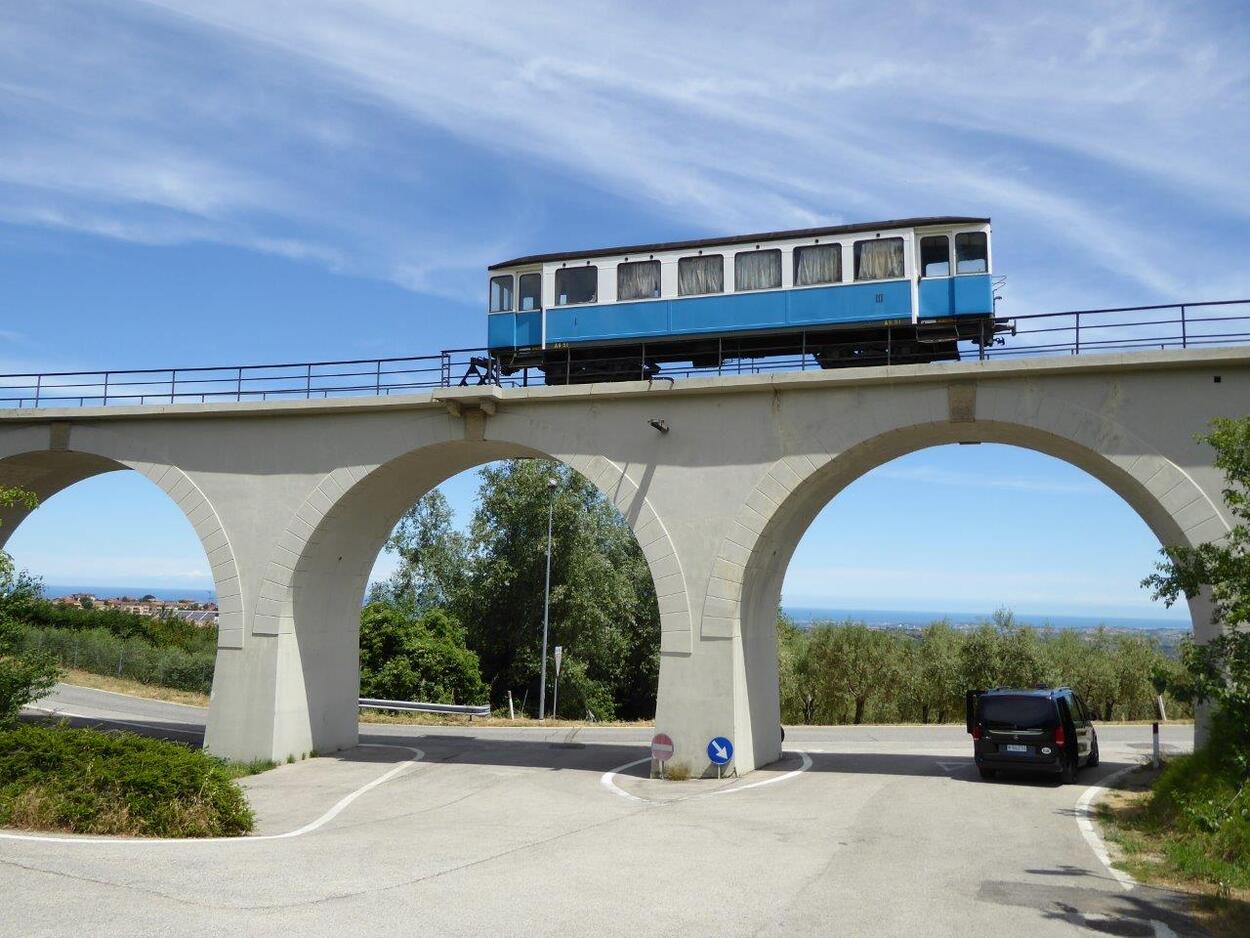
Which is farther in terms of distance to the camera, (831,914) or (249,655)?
(249,655)

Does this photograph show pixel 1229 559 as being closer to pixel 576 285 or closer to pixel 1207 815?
pixel 1207 815

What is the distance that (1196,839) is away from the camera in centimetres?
1173

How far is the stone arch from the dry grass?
14428 millimetres

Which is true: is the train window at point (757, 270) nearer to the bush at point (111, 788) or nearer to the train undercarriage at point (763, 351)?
the train undercarriage at point (763, 351)

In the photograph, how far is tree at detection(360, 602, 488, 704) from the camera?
35562 mm

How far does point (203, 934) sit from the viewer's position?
7.79 meters

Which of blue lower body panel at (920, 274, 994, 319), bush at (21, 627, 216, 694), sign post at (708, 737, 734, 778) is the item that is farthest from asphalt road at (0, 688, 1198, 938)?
bush at (21, 627, 216, 694)

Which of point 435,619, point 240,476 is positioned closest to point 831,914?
point 240,476

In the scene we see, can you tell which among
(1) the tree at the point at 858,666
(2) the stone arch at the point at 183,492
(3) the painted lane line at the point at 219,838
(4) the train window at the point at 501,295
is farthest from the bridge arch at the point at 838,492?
(1) the tree at the point at 858,666

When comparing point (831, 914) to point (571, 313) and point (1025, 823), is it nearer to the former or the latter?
point (1025, 823)

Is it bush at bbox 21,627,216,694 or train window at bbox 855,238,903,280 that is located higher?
train window at bbox 855,238,903,280

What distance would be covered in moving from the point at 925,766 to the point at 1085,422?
7.78 meters

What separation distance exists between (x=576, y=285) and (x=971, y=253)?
8270 mm

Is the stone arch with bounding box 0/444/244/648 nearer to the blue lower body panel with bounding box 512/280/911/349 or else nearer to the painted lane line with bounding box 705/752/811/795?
the blue lower body panel with bounding box 512/280/911/349
